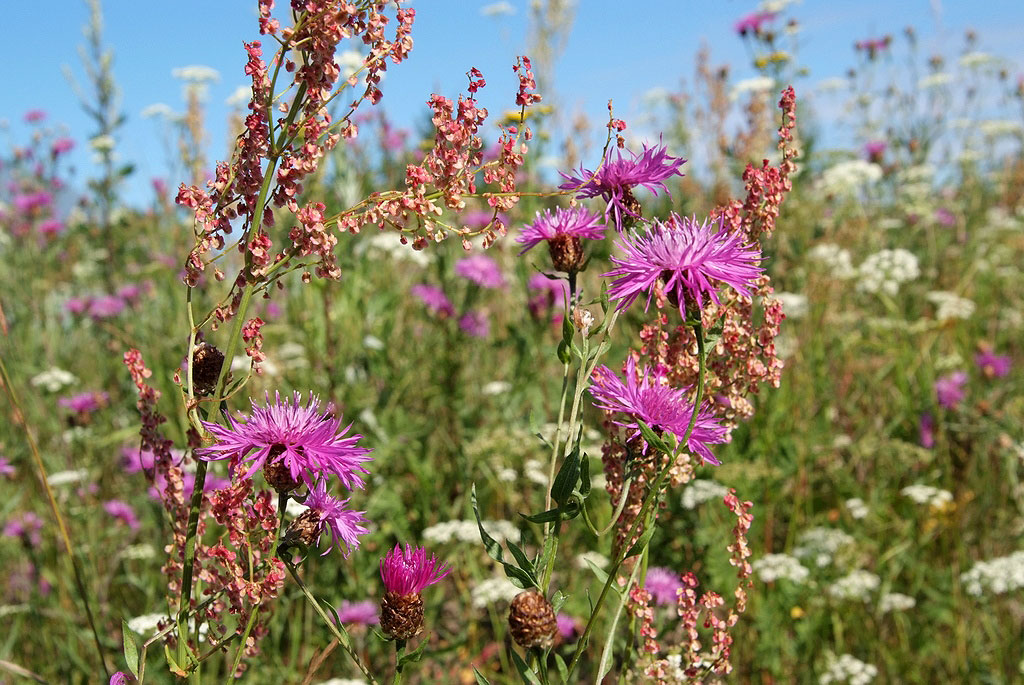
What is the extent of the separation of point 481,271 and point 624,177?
2.33 meters

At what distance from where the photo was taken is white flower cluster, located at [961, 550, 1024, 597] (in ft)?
7.22

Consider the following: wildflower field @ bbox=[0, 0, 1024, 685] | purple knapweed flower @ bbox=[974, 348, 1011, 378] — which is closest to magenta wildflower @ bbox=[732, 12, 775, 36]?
wildflower field @ bbox=[0, 0, 1024, 685]

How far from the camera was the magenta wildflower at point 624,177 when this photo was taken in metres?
1.12

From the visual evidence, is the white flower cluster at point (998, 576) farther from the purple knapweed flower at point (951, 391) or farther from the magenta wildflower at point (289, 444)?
the magenta wildflower at point (289, 444)

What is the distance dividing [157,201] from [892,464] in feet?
15.3

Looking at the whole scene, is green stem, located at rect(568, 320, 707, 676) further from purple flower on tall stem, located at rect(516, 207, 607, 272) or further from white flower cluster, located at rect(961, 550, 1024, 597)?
white flower cluster, located at rect(961, 550, 1024, 597)

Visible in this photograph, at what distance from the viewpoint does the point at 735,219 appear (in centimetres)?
117

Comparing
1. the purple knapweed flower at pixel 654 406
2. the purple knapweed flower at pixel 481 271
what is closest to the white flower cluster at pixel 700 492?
the purple knapweed flower at pixel 654 406

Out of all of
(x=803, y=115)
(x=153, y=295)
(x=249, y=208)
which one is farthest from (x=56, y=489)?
(x=803, y=115)

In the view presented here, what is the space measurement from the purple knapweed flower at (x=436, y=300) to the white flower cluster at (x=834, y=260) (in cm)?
192

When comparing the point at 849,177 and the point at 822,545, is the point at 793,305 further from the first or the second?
the point at 849,177

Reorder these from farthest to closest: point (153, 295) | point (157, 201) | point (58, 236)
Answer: point (58, 236), point (157, 201), point (153, 295)

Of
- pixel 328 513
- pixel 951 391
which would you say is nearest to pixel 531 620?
pixel 328 513

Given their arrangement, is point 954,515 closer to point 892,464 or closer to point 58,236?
point 892,464
